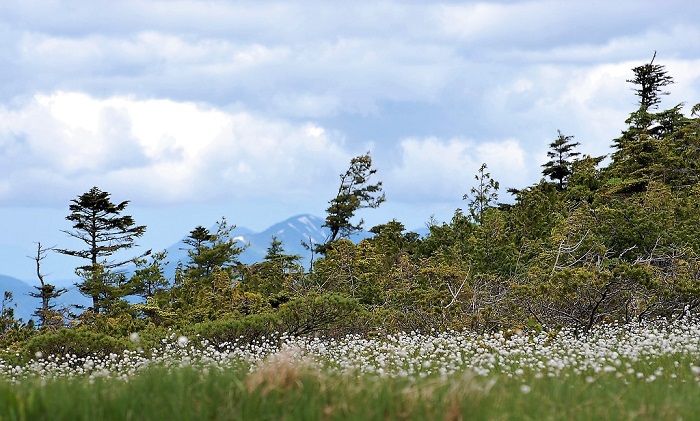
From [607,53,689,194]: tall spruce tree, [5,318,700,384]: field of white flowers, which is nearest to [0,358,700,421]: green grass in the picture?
[5,318,700,384]: field of white flowers

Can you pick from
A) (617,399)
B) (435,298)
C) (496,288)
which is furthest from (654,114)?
(617,399)

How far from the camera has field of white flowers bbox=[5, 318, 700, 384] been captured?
324 inches

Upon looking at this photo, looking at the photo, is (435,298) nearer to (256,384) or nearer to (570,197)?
(256,384)

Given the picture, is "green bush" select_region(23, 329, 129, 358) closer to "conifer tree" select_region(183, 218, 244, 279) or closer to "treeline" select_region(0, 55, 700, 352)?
"treeline" select_region(0, 55, 700, 352)

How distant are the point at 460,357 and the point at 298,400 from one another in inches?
215

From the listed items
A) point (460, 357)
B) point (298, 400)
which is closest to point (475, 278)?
point (460, 357)

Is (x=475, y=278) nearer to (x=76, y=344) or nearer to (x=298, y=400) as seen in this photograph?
(x=76, y=344)

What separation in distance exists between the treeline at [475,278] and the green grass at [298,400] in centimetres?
889

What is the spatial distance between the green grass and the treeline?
889 cm

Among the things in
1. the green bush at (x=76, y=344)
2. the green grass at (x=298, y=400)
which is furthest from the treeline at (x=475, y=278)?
the green grass at (x=298, y=400)

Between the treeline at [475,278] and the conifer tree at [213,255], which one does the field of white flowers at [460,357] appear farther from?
the conifer tree at [213,255]

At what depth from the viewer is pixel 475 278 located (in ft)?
65.8

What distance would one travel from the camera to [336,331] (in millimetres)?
16469

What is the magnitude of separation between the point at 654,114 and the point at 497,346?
36.9 m
